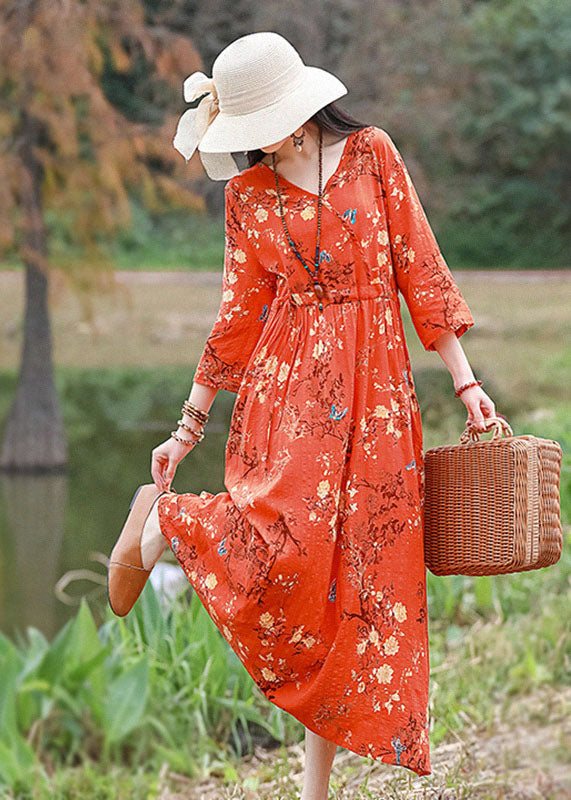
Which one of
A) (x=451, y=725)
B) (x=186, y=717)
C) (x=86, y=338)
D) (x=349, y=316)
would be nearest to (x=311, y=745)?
(x=349, y=316)

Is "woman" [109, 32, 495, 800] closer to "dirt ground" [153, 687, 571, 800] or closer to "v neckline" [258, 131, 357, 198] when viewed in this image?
"v neckline" [258, 131, 357, 198]

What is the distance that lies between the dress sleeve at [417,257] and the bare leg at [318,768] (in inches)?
13.5

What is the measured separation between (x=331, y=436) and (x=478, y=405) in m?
0.12

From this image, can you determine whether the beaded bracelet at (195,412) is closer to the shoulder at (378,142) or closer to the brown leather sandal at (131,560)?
the brown leather sandal at (131,560)

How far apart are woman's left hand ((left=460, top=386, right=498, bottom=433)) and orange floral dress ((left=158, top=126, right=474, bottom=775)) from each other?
5 centimetres

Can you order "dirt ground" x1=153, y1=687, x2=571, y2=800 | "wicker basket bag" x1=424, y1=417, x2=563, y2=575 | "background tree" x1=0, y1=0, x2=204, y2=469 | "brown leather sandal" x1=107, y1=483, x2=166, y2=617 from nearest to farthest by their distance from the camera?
"wicker basket bag" x1=424, y1=417, x2=563, y2=575 → "brown leather sandal" x1=107, y1=483, x2=166, y2=617 → "dirt ground" x1=153, y1=687, x2=571, y2=800 → "background tree" x1=0, y1=0, x2=204, y2=469

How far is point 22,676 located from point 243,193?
38.8 inches

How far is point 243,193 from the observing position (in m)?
0.89

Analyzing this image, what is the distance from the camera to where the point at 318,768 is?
88 cm

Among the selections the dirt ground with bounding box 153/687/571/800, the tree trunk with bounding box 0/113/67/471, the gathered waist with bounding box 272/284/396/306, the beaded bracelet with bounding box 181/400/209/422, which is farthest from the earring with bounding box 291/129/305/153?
the tree trunk with bounding box 0/113/67/471

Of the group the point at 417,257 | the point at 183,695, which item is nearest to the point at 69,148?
the point at 183,695

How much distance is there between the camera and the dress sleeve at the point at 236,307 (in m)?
0.90

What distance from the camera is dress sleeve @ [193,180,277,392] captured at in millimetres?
902

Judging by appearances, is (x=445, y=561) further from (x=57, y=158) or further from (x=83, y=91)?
(x=57, y=158)
